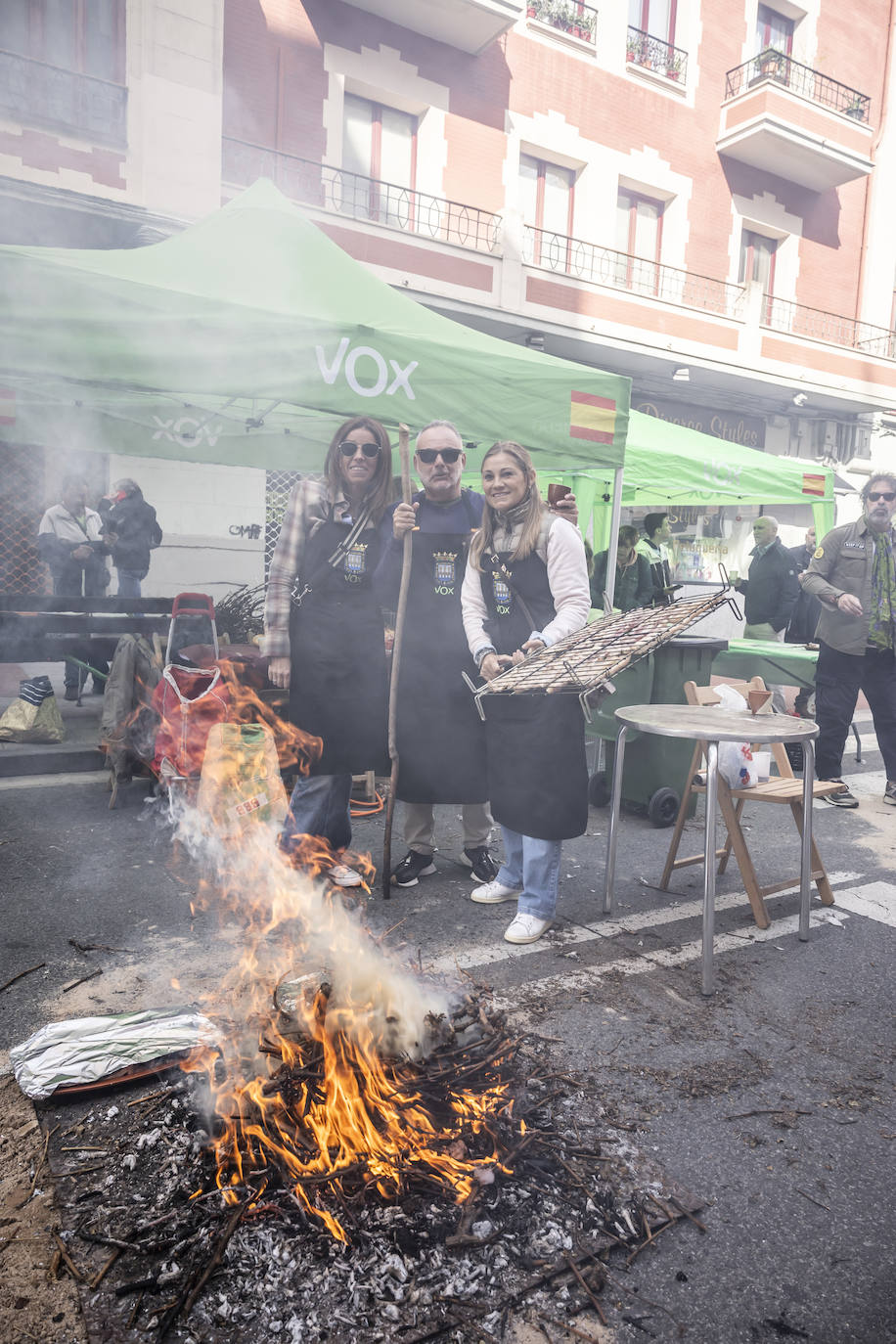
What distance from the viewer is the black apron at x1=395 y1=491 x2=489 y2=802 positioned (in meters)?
3.90

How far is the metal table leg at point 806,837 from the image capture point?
3508 mm

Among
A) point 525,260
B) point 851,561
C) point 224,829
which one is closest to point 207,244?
point 224,829

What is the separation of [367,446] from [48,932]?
2475 mm

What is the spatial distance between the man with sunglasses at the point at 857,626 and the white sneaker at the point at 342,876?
368 centimetres

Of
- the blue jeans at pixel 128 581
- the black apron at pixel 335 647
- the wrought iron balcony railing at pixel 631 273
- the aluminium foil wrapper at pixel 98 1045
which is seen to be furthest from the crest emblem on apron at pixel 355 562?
the wrought iron balcony railing at pixel 631 273

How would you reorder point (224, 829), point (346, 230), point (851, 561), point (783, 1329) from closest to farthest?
1. point (783, 1329)
2. point (224, 829)
3. point (851, 561)
4. point (346, 230)

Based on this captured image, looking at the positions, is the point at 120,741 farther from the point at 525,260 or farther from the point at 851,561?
the point at 525,260

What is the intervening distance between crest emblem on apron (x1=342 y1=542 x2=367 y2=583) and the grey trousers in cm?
119

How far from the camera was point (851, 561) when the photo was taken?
598 centimetres

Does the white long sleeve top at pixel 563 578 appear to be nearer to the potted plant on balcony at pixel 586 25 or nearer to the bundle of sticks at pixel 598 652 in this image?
the bundle of sticks at pixel 598 652

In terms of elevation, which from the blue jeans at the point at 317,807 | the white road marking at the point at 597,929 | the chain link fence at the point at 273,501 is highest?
the chain link fence at the point at 273,501

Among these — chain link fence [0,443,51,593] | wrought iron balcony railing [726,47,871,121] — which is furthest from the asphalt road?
wrought iron balcony railing [726,47,871,121]

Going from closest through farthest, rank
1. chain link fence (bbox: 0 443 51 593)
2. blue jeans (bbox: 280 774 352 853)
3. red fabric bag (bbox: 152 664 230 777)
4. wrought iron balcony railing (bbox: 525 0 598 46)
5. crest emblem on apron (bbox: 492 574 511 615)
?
crest emblem on apron (bbox: 492 574 511 615)
blue jeans (bbox: 280 774 352 853)
red fabric bag (bbox: 152 664 230 777)
chain link fence (bbox: 0 443 51 593)
wrought iron balcony railing (bbox: 525 0 598 46)

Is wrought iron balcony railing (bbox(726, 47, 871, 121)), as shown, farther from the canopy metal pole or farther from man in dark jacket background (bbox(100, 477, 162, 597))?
man in dark jacket background (bbox(100, 477, 162, 597))
